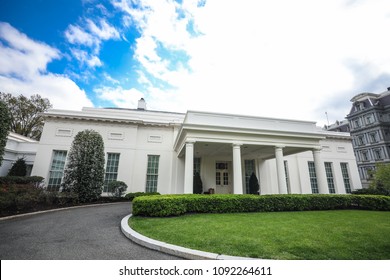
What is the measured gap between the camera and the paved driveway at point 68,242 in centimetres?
348

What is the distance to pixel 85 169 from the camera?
10875 mm

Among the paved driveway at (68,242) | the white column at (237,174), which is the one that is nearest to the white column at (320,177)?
the white column at (237,174)

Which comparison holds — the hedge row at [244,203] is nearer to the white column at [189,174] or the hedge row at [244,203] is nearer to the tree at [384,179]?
the white column at [189,174]

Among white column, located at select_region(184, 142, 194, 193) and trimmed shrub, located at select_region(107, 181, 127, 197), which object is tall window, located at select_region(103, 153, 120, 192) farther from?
white column, located at select_region(184, 142, 194, 193)

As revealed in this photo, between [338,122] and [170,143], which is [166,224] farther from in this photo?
A: [338,122]

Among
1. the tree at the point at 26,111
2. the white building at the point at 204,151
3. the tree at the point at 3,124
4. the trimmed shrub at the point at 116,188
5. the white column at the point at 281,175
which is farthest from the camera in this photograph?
the tree at the point at 26,111

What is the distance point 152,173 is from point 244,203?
9.01 metres

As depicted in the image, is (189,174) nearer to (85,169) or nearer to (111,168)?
(85,169)

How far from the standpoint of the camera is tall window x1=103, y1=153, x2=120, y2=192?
14180mm

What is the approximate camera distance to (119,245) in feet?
13.3

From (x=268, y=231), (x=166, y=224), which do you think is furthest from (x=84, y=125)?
(x=268, y=231)

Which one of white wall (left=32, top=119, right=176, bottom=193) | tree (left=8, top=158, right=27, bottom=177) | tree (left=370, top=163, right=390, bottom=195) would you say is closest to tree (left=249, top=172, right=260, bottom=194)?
white wall (left=32, top=119, right=176, bottom=193)

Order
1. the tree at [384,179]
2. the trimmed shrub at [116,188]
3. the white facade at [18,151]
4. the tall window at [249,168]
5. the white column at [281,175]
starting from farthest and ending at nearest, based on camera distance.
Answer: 1. the tall window at [249,168]
2. the white facade at [18,151]
3. the tree at [384,179]
4. the trimmed shrub at [116,188]
5. the white column at [281,175]

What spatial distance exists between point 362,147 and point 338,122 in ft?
27.7
